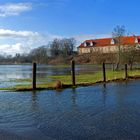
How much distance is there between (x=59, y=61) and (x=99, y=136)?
6201 inches

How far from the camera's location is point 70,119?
1179cm

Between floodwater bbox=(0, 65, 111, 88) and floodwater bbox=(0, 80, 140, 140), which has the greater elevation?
floodwater bbox=(0, 80, 140, 140)

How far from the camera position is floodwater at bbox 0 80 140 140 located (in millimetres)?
9477

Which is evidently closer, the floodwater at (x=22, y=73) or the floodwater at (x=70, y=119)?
the floodwater at (x=70, y=119)

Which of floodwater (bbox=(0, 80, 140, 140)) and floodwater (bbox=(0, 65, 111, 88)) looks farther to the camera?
floodwater (bbox=(0, 65, 111, 88))

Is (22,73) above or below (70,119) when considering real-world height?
below

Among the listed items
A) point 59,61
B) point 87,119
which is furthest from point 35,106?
point 59,61

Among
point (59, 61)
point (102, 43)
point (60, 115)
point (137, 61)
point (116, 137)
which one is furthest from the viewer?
point (102, 43)

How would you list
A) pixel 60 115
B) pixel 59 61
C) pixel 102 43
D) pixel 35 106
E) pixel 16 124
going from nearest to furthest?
1. pixel 16 124
2. pixel 60 115
3. pixel 35 106
4. pixel 59 61
5. pixel 102 43

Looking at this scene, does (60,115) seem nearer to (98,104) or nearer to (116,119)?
(116,119)

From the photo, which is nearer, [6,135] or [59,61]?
[6,135]

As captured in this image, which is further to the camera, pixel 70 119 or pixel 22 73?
pixel 22 73

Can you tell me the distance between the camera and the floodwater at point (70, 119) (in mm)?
9477

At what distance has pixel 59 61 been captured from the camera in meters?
167
